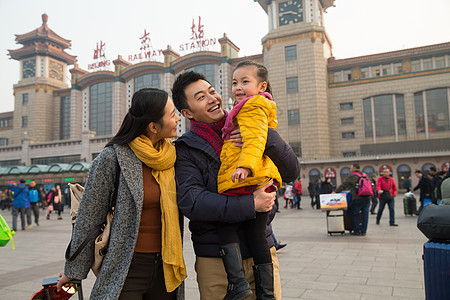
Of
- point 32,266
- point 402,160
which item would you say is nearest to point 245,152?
point 32,266

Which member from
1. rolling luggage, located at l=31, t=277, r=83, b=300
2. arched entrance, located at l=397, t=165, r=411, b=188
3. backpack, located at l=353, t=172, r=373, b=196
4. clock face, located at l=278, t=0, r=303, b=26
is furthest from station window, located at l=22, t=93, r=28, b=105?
rolling luggage, located at l=31, t=277, r=83, b=300

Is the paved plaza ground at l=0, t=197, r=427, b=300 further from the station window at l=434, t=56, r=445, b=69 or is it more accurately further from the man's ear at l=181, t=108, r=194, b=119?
the station window at l=434, t=56, r=445, b=69

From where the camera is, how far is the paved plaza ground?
4633 mm

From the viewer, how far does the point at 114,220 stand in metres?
2.08

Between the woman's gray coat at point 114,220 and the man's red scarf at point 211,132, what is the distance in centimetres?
45

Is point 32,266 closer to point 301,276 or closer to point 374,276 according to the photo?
point 301,276

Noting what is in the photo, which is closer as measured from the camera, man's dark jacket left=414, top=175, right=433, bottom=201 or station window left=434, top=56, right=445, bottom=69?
man's dark jacket left=414, top=175, right=433, bottom=201

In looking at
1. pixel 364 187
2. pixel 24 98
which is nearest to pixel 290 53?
pixel 364 187

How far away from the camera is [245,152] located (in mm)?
1841

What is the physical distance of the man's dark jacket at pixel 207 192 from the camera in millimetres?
1847

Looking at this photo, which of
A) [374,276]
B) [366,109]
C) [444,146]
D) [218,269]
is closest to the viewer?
[218,269]

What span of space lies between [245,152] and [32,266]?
6.50 metres

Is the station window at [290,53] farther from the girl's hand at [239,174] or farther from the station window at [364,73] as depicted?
the girl's hand at [239,174]

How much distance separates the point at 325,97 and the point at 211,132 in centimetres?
4399
